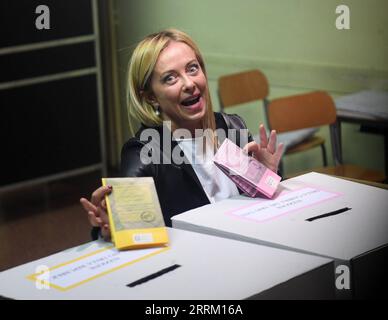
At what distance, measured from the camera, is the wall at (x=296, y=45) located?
164 inches

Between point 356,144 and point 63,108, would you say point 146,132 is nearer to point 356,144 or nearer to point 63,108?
point 356,144

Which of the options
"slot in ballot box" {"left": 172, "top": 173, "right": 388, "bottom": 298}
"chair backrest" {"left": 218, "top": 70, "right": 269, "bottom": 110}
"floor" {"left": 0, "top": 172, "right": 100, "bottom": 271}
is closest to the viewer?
"slot in ballot box" {"left": 172, "top": 173, "right": 388, "bottom": 298}

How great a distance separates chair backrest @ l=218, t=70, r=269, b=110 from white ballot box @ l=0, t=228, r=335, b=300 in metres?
2.49

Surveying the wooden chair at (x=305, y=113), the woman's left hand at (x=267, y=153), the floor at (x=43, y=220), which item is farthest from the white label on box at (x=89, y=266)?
the floor at (x=43, y=220)

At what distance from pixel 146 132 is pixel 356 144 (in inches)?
90.0

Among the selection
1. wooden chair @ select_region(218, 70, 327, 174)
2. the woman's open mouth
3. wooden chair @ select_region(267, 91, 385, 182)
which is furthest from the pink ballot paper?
wooden chair @ select_region(218, 70, 327, 174)

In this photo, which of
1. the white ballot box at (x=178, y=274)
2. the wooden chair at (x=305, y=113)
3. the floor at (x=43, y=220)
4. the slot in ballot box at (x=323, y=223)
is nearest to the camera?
the white ballot box at (x=178, y=274)

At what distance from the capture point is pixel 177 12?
16.7 ft

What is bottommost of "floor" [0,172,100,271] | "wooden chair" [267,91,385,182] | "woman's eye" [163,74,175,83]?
"floor" [0,172,100,271]

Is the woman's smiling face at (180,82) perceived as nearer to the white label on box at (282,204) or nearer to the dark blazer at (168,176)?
the dark blazer at (168,176)

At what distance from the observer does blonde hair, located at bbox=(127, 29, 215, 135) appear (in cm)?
227

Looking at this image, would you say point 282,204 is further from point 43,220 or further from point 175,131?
point 43,220

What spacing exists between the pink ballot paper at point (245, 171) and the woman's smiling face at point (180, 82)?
0.81 feet

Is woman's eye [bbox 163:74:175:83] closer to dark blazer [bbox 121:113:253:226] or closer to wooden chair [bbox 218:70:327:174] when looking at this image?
dark blazer [bbox 121:113:253:226]
